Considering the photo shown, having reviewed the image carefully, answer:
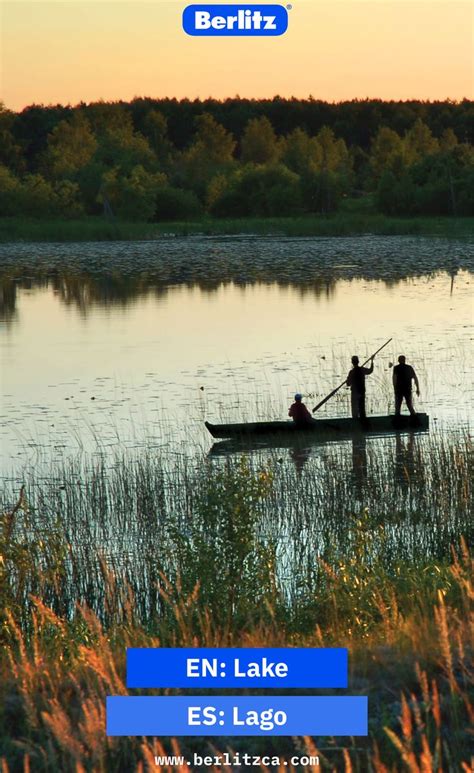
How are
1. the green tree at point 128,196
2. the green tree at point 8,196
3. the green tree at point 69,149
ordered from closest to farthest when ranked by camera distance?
the green tree at point 128,196
the green tree at point 8,196
the green tree at point 69,149

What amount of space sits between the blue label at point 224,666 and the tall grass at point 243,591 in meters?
0.21

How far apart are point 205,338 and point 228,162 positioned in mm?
99830

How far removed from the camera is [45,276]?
207 ft

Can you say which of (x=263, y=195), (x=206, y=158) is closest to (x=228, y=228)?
(x=263, y=195)

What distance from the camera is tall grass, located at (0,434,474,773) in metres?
6.54

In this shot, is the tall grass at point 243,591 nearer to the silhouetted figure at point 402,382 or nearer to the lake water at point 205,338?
the silhouetted figure at point 402,382

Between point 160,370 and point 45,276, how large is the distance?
31405mm

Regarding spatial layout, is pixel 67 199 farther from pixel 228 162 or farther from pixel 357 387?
pixel 357 387

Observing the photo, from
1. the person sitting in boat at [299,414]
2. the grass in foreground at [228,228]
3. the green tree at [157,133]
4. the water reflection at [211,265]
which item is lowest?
the person sitting in boat at [299,414]

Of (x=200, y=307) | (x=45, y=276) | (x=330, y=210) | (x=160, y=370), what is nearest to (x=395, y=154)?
(x=330, y=210)

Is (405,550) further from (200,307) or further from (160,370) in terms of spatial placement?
(200,307)

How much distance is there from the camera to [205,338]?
39781mm

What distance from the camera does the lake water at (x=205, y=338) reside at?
2622cm

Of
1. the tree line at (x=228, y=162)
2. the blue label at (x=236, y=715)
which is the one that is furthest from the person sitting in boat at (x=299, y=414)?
the tree line at (x=228, y=162)
